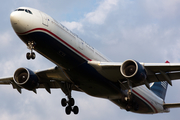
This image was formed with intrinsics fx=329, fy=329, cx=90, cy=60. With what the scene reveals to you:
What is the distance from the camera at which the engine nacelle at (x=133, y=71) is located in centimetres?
2920

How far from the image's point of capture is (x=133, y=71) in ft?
97.6

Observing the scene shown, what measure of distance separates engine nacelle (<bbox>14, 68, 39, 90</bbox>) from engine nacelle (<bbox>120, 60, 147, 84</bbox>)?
33.7ft

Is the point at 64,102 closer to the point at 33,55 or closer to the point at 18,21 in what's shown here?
the point at 33,55

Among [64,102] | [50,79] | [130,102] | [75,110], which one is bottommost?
[130,102]

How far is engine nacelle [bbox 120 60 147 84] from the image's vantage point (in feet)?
95.8

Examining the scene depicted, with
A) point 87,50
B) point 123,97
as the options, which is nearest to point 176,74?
point 123,97

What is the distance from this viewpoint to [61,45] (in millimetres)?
29016

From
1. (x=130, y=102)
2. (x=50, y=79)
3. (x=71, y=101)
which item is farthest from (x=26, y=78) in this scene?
(x=130, y=102)

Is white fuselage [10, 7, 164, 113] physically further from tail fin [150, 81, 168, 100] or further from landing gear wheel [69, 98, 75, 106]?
tail fin [150, 81, 168, 100]

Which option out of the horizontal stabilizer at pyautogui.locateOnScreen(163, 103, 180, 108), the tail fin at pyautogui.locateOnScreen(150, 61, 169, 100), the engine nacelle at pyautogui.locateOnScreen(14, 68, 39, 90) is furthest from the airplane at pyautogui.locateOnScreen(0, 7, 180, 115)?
the tail fin at pyautogui.locateOnScreen(150, 61, 169, 100)

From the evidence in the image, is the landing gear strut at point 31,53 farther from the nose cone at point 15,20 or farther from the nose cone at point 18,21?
the nose cone at point 15,20

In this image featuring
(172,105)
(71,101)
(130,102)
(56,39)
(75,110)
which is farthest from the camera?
(172,105)

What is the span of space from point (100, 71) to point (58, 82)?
6.22 meters

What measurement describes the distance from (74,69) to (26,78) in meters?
6.82
